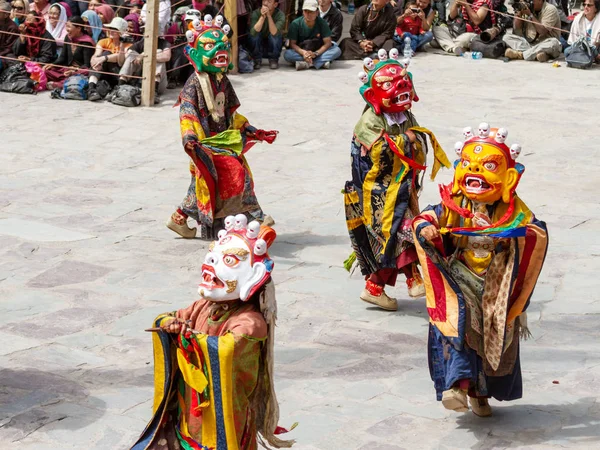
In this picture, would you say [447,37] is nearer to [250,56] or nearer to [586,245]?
[250,56]

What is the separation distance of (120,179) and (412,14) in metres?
6.40

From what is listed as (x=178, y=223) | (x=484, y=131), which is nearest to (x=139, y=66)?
(x=178, y=223)

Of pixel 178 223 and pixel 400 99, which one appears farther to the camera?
pixel 178 223

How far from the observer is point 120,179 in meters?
12.0

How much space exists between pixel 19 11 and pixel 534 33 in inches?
276

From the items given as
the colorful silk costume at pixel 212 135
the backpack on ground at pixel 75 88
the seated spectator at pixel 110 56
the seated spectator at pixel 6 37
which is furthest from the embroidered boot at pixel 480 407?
the seated spectator at pixel 6 37

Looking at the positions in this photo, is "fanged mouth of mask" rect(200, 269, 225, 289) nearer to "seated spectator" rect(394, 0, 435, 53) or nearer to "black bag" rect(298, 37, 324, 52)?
"black bag" rect(298, 37, 324, 52)

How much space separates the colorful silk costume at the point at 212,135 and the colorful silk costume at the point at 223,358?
4219 millimetres

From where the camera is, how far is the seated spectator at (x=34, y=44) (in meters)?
15.5

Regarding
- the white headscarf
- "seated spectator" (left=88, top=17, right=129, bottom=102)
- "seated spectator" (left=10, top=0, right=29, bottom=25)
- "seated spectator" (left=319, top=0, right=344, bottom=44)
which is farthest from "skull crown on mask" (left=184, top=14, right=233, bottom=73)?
"seated spectator" (left=319, top=0, right=344, bottom=44)

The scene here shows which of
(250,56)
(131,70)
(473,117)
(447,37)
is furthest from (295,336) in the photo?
(447,37)

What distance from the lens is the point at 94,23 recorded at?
15539 millimetres

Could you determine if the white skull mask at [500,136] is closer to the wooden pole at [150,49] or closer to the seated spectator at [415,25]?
the wooden pole at [150,49]

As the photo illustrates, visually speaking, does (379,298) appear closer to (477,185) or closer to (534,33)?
(477,185)
